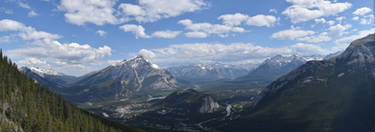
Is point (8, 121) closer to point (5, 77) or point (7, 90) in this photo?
point (7, 90)

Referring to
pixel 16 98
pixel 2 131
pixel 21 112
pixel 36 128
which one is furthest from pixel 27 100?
pixel 2 131

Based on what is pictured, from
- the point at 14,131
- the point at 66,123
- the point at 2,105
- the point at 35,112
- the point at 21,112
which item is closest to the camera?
the point at 14,131

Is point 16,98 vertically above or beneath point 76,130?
above

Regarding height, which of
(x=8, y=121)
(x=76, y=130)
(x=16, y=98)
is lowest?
(x=76, y=130)

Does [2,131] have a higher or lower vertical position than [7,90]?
lower

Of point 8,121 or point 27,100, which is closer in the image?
point 8,121

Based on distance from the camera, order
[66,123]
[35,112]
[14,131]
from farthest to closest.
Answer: [66,123], [35,112], [14,131]

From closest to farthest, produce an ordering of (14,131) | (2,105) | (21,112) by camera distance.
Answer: (14,131)
(2,105)
(21,112)

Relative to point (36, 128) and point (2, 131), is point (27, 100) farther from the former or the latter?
point (2, 131)

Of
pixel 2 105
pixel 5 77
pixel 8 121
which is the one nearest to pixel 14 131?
pixel 8 121
